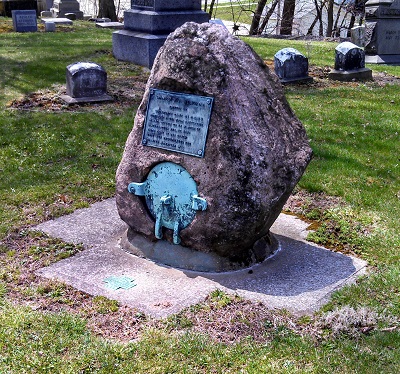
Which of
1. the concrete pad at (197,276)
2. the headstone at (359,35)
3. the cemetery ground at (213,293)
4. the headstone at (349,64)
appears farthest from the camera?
the headstone at (359,35)

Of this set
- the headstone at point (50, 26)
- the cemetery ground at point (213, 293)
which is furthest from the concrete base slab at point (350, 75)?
the headstone at point (50, 26)

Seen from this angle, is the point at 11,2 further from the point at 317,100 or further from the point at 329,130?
the point at 329,130

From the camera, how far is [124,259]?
18.0ft

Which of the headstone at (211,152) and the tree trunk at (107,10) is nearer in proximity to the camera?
the headstone at (211,152)

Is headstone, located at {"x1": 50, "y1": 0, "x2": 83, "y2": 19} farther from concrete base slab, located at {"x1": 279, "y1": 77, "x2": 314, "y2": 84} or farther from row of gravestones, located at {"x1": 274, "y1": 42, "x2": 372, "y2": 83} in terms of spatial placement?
concrete base slab, located at {"x1": 279, "y1": 77, "x2": 314, "y2": 84}

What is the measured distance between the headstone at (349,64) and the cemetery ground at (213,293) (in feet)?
4.54

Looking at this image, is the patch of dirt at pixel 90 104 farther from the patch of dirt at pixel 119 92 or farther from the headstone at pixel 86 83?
the headstone at pixel 86 83

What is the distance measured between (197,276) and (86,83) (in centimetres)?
709

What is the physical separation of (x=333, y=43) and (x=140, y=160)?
1533 centimetres

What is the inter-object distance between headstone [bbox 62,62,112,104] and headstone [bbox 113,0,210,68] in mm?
2185

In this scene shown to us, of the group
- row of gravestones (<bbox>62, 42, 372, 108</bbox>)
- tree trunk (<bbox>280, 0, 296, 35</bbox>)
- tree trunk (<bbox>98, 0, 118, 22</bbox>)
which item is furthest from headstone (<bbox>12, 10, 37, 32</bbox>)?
tree trunk (<bbox>280, 0, 296, 35</bbox>)

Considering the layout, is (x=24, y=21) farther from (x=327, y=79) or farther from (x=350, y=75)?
(x=350, y=75)

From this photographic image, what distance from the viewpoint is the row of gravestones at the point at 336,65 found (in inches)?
524

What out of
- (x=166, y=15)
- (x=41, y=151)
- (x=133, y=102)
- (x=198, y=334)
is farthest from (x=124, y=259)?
(x=166, y=15)
